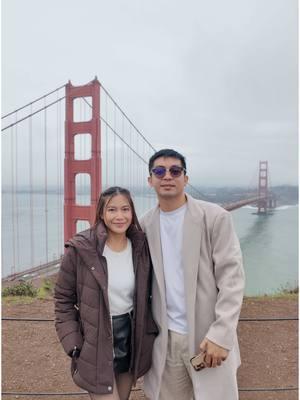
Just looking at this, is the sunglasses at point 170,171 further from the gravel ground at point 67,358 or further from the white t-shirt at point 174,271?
the gravel ground at point 67,358

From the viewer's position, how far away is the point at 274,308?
3.35 m

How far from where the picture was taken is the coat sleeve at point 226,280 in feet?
2.97

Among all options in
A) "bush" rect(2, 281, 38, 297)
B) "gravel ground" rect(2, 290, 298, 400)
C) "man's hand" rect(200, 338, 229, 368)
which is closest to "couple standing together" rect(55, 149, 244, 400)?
"man's hand" rect(200, 338, 229, 368)

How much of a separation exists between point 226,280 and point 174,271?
0.51 ft

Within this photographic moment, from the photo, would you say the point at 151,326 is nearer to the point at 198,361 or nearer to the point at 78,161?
the point at 198,361

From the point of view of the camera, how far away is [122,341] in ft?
3.29

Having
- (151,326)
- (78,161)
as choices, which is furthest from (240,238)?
(151,326)

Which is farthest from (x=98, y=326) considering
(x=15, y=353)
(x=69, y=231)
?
(x=69, y=231)

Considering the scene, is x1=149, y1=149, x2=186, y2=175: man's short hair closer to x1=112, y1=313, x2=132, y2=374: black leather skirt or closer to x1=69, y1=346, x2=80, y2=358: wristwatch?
x1=112, y1=313, x2=132, y2=374: black leather skirt

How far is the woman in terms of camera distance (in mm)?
955

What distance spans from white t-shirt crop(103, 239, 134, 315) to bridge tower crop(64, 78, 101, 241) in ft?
20.0

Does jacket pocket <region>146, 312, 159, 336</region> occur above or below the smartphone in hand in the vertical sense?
above

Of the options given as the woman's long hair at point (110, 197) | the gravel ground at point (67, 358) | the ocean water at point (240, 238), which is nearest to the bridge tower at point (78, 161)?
the ocean water at point (240, 238)

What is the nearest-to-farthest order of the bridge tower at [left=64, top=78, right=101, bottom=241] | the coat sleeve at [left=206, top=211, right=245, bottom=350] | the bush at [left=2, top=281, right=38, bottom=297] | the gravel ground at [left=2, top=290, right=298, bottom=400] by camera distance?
1. the coat sleeve at [left=206, top=211, right=245, bottom=350]
2. the gravel ground at [left=2, top=290, right=298, bottom=400]
3. the bush at [left=2, top=281, right=38, bottom=297]
4. the bridge tower at [left=64, top=78, right=101, bottom=241]
